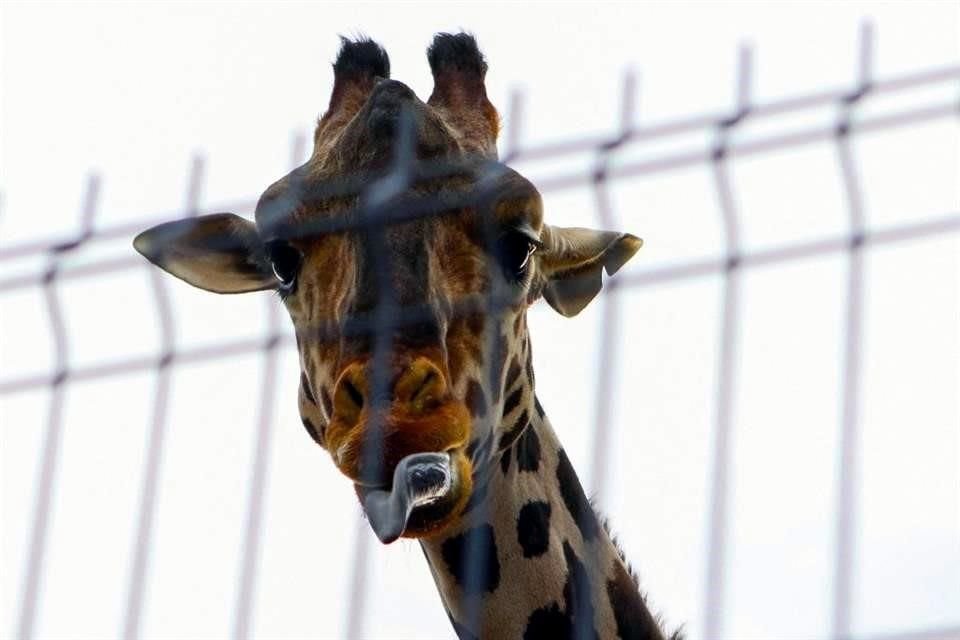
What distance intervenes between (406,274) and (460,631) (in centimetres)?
105

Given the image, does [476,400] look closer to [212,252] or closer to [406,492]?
[406,492]

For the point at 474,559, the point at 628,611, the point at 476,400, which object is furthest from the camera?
the point at 628,611

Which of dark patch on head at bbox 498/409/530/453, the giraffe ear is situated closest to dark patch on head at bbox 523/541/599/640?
dark patch on head at bbox 498/409/530/453

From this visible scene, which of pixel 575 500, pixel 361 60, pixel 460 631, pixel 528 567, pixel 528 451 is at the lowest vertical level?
pixel 460 631

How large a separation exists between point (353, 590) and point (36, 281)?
3.55 feet

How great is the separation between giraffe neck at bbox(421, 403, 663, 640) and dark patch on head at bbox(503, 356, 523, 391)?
168 millimetres

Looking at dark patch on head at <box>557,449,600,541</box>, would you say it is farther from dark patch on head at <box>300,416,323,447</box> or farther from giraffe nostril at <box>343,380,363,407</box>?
giraffe nostril at <box>343,380,363,407</box>

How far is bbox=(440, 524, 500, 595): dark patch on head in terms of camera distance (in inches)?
208

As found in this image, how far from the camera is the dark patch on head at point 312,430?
17.5ft

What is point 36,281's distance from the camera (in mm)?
4320

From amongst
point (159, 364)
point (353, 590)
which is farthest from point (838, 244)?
point (159, 364)

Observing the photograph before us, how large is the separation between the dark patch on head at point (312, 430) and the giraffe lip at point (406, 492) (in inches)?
31.0

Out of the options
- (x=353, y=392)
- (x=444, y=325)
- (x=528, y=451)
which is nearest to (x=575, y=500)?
(x=528, y=451)

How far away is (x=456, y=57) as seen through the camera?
6062 mm
